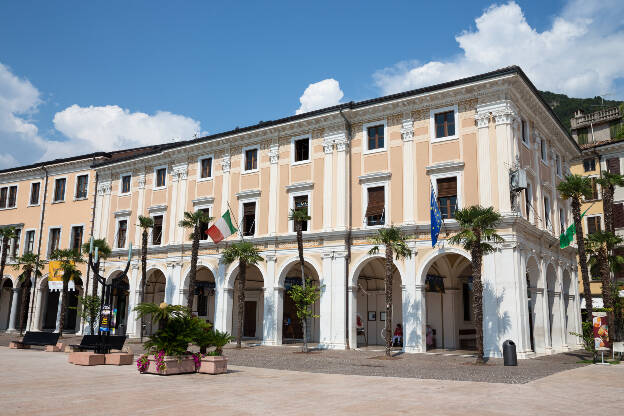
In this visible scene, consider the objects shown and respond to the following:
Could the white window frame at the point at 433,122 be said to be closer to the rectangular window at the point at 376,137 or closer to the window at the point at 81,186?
the rectangular window at the point at 376,137

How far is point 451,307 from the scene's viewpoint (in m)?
27.5

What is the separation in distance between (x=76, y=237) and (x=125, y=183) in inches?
240

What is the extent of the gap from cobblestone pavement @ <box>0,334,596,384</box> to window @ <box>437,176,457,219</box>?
658 centimetres

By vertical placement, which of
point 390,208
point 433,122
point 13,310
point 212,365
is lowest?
point 212,365

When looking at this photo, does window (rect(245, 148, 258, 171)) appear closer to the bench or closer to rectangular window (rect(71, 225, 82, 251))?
the bench

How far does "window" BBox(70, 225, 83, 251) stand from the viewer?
129 feet

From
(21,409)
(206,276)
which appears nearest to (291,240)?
(206,276)

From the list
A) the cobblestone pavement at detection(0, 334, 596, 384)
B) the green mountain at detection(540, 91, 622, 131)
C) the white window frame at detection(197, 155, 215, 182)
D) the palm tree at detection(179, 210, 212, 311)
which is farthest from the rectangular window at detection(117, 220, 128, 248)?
the green mountain at detection(540, 91, 622, 131)

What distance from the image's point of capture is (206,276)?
35.7 metres

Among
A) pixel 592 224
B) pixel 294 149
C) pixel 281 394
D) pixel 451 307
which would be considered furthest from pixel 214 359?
pixel 592 224

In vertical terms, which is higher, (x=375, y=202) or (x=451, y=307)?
(x=375, y=202)

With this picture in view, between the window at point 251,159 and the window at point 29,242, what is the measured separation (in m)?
21.4

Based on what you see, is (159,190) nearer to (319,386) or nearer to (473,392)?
(319,386)

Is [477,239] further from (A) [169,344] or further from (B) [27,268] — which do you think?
(B) [27,268]
